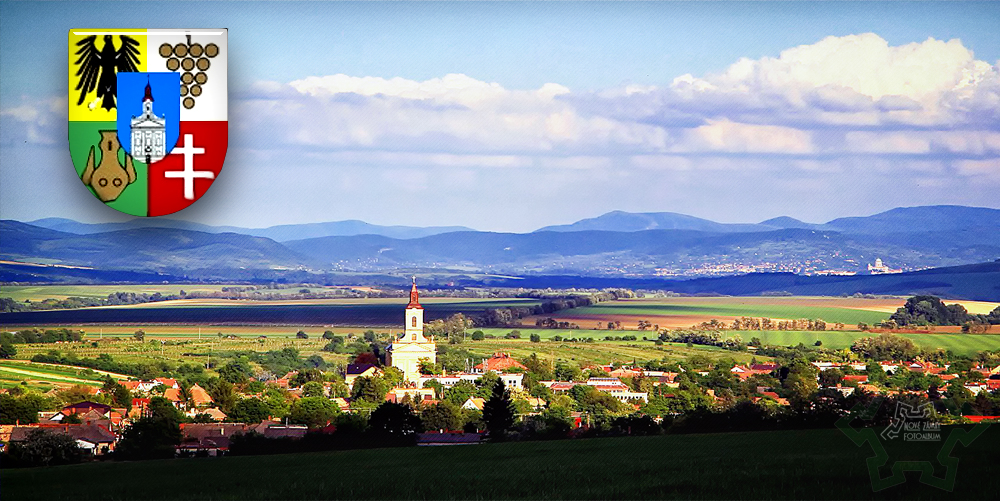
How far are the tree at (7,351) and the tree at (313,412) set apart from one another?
454 inches

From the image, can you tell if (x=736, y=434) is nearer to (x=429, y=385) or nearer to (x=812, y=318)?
(x=429, y=385)

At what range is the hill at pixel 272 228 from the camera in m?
6.38

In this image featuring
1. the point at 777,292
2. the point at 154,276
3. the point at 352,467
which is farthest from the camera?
the point at 777,292

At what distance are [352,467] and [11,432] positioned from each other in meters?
5.49

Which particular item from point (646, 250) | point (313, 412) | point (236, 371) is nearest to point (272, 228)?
point (236, 371)

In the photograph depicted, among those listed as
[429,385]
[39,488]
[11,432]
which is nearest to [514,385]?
[429,385]

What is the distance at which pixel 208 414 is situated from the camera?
18125 millimetres

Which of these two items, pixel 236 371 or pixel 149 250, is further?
pixel 236 371

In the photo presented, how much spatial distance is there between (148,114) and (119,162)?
306mm

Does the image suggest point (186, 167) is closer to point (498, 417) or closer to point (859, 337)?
point (498, 417)

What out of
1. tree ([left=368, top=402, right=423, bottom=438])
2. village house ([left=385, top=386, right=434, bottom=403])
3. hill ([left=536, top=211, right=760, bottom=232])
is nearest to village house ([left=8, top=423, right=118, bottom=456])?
tree ([left=368, top=402, right=423, bottom=438])

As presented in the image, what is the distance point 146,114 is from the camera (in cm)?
562

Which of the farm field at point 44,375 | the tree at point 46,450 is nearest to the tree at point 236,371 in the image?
the farm field at point 44,375

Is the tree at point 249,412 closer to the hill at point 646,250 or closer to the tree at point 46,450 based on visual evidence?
the tree at point 46,450
